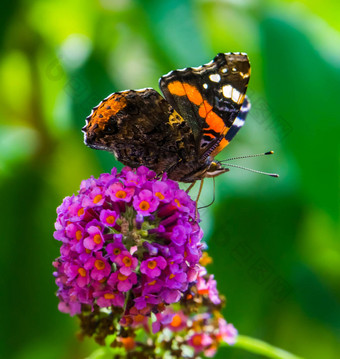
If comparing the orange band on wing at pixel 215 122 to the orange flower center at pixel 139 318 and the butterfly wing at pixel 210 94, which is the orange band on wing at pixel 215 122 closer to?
the butterfly wing at pixel 210 94

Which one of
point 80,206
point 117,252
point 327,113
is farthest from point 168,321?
point 327,113

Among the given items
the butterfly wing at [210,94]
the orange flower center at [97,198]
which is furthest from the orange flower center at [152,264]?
the butterfly wing at [210,94]

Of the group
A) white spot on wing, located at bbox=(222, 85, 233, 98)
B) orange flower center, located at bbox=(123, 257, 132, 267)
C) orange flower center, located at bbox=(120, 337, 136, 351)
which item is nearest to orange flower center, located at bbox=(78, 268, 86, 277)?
orange flower center, located at bbox=(123, 257, 132, 267)

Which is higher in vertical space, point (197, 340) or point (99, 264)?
point (99, 264)

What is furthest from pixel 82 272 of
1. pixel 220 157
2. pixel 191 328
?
pixel 220 157

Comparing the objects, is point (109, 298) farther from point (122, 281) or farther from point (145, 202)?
point (145, 202)

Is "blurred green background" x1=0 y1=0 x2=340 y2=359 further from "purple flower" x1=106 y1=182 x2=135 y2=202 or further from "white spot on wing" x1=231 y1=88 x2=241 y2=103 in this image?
"purple flower" x1=106 y1=182 x2=135 y2=202

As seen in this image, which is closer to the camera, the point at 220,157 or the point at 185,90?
the point at 185,90
